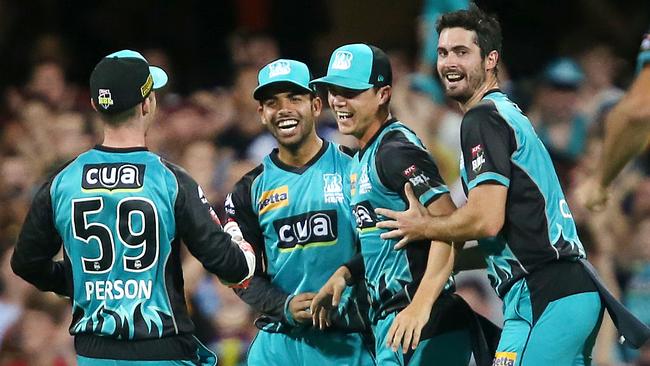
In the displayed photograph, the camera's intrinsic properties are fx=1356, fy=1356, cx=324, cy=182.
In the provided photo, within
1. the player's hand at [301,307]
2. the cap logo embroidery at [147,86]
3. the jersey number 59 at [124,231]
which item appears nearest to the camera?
the jersey number 59 at [124,231]

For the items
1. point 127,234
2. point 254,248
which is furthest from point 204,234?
point 254,248

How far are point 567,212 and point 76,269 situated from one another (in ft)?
7.28

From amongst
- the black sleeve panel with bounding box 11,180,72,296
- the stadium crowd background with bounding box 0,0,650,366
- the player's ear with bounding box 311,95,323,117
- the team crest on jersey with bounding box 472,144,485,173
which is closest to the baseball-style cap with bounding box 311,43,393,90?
the player's ear with bounding box 311,95,323,117

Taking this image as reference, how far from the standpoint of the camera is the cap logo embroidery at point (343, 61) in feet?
21.8

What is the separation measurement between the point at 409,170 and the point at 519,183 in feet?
1.88

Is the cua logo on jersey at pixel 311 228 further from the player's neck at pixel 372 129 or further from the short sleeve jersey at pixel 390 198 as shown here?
the player's neck at pixel 372 129

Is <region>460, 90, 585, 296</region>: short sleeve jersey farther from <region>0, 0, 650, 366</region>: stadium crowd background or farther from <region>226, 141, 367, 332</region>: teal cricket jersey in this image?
<region>0, 0, 650, 366</region>: stadium crowd background

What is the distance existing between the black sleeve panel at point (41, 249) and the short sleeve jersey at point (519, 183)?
190 cm

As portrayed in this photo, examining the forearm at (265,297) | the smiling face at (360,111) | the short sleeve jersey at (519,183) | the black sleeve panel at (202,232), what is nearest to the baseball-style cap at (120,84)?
the black sleeve panel at (202,232)

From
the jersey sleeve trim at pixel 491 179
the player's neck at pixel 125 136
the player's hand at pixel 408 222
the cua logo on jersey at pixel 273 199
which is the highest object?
the player's neck at pixel 125 136

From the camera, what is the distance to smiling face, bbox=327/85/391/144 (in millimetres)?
6625

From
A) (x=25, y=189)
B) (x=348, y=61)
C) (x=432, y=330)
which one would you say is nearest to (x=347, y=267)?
(x=432, y=330)

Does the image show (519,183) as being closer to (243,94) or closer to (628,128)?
(628,128)

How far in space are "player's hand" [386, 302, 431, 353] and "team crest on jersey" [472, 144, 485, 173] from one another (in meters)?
0.67
